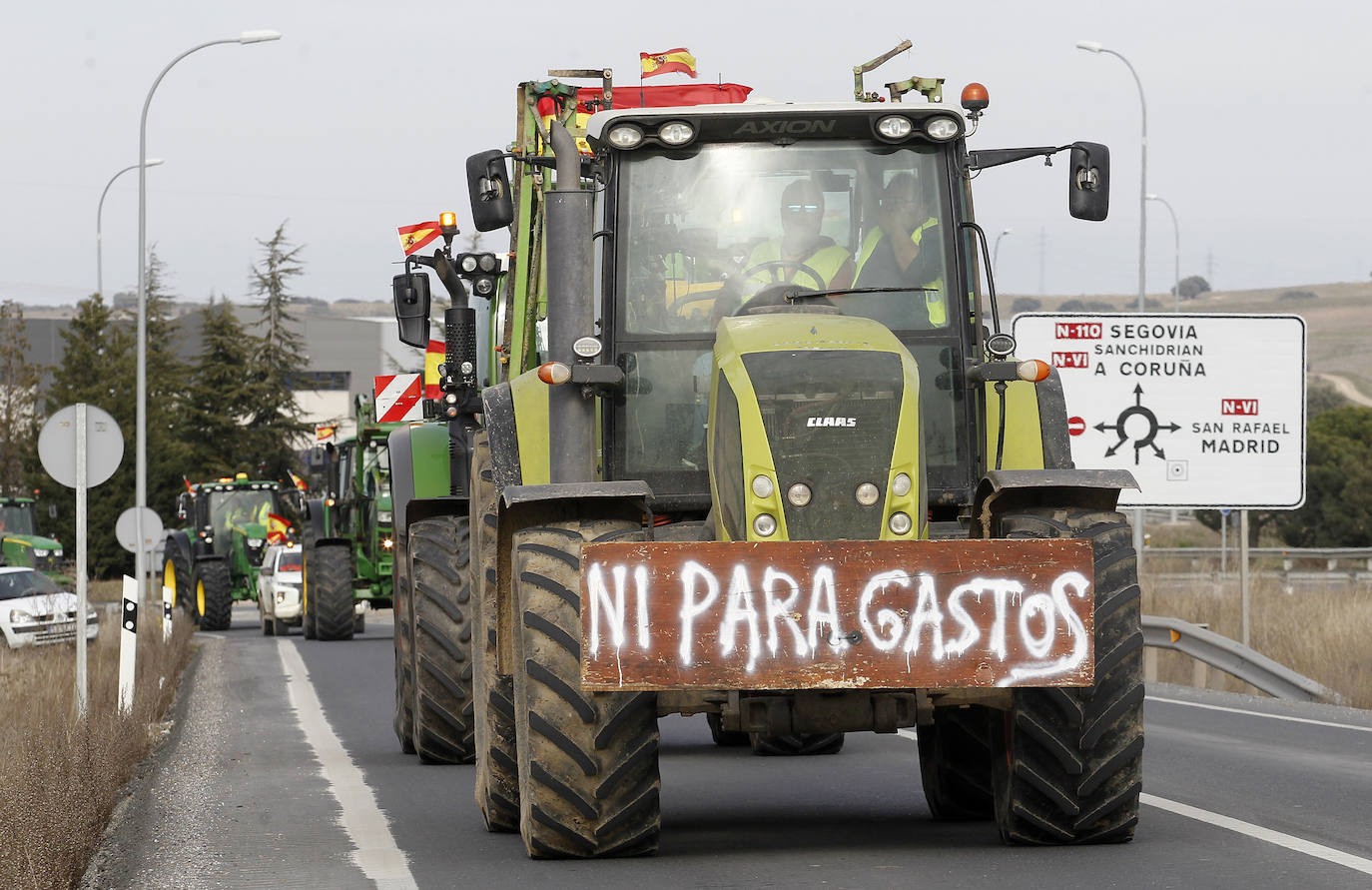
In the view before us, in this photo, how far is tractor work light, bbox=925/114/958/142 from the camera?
9711 mm

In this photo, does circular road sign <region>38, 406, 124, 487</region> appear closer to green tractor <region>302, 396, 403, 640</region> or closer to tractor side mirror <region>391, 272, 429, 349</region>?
tractor side mirror <region>391, 272, 429, 349</region>

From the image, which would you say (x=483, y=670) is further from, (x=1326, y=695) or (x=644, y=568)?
(x=1326, y=695)

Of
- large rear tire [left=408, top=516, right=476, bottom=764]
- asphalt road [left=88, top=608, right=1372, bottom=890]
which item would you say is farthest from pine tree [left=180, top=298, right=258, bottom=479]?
large rear tire [left=408, top=516, right=476, bottom=764]

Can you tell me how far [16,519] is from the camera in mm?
55531

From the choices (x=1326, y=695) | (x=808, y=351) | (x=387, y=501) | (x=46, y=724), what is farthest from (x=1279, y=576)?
(x=808, y=351)

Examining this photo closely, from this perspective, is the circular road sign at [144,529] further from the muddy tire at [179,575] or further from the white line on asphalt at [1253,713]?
the white line on asphalt at [1253,713]

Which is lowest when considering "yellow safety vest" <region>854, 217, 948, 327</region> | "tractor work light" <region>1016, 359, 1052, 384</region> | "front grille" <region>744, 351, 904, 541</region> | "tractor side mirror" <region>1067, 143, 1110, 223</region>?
"front grille" <region>744, 351, 904, 541</region>

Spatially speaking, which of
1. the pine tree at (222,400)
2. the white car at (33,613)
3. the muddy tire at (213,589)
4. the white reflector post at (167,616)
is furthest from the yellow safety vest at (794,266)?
the pine tree at (222,400)

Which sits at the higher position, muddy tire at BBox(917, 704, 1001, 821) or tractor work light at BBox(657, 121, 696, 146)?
tractor work light at BBox(657, 121, 696, 146)

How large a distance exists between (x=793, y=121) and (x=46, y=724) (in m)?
6.43

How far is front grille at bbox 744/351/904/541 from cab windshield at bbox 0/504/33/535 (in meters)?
49.3

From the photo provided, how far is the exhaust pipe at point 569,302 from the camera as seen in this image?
30.8ft

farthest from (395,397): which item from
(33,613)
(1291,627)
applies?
(33,613)

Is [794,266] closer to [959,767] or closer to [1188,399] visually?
[959,767]
